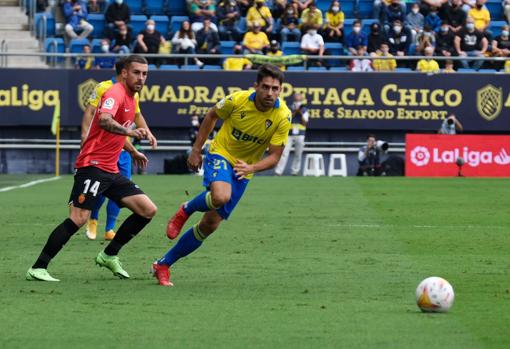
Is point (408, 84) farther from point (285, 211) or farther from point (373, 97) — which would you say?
point (285, 211)

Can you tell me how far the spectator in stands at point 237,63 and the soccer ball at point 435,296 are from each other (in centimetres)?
2309

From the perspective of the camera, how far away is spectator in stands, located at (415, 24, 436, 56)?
104 ft

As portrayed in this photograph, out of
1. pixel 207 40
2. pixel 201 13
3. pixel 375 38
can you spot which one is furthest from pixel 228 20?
pixel 375 38

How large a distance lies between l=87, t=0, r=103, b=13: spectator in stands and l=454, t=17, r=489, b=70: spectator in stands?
972 centimetres

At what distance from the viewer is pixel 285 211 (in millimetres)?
19047

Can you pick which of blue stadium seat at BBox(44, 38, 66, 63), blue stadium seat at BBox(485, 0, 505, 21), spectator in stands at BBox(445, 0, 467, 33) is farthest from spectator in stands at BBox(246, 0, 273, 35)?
blue stadium seat at BBox(485, 0, 505, 21)

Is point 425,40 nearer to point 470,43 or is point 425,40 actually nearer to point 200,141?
point 470,43

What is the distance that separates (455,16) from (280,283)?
23.6 meters

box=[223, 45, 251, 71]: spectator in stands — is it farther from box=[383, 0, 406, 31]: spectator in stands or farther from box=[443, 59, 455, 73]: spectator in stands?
box=[443, 59, 455, 73]: spectator in stands

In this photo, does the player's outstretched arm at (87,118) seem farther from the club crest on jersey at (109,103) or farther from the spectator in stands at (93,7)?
the spectator in stands at (93,7)

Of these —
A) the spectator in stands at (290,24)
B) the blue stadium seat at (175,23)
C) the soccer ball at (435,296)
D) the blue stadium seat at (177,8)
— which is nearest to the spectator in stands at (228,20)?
the blue stadium seat at (175,23)

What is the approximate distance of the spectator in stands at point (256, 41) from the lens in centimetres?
3153

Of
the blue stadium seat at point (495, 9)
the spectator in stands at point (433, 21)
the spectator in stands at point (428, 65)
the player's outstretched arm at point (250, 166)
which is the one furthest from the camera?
the blue stadium seat at point (495, 9)

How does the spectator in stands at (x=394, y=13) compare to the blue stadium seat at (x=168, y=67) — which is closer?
the blue stadium seat at (x=168, y=67)
